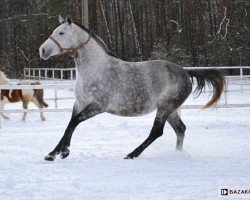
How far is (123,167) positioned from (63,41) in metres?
1.97

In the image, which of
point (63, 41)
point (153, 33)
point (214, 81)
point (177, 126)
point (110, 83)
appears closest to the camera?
point (110, 83)

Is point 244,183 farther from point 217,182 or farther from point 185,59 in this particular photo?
point 185,59

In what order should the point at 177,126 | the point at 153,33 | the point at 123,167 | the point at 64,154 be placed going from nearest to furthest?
1. the point at 123,167
2. the point at 64,154
3. the point at 177,126
4. the point at 153,33

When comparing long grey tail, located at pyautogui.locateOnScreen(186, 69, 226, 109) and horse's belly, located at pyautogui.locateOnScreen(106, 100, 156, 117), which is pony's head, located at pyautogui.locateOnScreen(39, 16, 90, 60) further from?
long grey tail, located at pyautogui.locateOnScreen(186, 69, 226, 109)

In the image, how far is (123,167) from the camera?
209 inches

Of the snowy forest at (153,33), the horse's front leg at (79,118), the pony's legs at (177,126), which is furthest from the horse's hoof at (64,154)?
the snowy forest at (153,33)

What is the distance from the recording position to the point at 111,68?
623cm

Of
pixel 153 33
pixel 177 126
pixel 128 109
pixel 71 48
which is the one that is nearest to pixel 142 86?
pixel 128 109

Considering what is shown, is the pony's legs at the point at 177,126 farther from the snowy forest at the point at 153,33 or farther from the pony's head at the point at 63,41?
the snowy forest at the point at 153,33

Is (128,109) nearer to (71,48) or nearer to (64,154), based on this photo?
(64,154)

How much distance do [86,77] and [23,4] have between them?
39166mm

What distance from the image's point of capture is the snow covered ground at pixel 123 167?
4043 millimetres

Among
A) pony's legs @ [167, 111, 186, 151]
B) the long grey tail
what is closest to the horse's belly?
pony's legs @ [167, 111, 186, 151]

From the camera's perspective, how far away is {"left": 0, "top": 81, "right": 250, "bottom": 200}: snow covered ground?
4043mm
